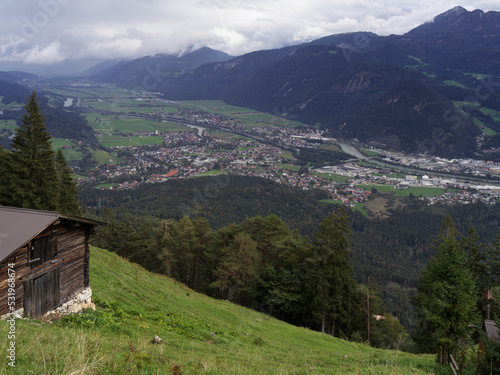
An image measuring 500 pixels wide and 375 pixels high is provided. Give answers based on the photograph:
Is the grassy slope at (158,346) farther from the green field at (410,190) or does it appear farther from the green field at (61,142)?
the green field at (61,142)

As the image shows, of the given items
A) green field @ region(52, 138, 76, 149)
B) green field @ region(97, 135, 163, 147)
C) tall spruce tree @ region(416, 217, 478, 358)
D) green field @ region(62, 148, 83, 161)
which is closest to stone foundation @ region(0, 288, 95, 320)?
tall spruce tree @ region(416, 217, 478, 358)

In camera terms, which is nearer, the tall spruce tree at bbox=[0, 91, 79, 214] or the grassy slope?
the grassy slope

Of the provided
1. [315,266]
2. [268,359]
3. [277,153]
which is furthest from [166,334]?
[277,153]

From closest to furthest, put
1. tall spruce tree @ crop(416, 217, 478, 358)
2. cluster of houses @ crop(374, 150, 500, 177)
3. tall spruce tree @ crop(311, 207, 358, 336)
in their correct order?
1. tall spruce tree @ crop(416, 217, 478, 358)
2. tall spruce tree @ crop(311, 207, 358, 336)
3. cluster of houses @ crop(374, 150, 500, 177)

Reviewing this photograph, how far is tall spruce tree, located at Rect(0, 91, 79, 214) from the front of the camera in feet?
83.8

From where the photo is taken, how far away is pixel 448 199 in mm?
110375

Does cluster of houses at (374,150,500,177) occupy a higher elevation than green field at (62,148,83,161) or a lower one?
higher

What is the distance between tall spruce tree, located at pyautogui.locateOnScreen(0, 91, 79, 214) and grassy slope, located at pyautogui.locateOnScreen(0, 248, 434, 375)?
7.50 meters

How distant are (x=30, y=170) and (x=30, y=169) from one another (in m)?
0.10

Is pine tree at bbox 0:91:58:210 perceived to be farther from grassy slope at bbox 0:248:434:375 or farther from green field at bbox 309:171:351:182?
green field at bbox 309:171:351:182

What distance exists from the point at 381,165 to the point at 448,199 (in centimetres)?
5229

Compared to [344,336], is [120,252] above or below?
above

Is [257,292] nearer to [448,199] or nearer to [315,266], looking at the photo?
[315,266]

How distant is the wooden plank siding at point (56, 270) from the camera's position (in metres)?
10.5
